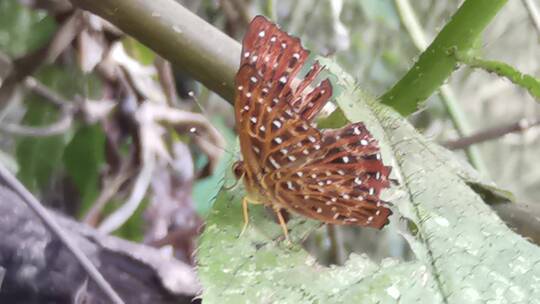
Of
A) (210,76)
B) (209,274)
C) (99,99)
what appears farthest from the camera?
(99,99)

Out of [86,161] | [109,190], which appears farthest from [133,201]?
[86,161]

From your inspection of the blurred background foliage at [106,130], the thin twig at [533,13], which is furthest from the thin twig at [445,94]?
the thin twig at [533,13]

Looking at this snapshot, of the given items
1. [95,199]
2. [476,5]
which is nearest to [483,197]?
[476,5]

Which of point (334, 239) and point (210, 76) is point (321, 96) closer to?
point (210, 76)

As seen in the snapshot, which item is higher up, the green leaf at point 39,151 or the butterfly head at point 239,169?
the butterfly head at point 239,169

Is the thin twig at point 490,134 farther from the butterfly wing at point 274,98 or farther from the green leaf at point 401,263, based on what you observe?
the butterfly wing at point 274,98

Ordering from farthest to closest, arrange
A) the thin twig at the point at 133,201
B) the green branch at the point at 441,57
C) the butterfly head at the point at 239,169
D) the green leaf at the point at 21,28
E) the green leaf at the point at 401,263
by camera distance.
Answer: the green leaf at the point at 21,28, the thin twig at the point at 133,201, the green branch at the point at 441,57, the butterfly head at the point at 239,169, the green leaf at the point at 401,263

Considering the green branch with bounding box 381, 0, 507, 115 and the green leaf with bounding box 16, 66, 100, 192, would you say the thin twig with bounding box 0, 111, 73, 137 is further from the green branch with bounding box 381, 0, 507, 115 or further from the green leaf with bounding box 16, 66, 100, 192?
the green branch with bounding box 381, 0, 507, 115

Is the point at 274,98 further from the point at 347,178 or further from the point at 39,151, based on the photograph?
the point at 39,151
